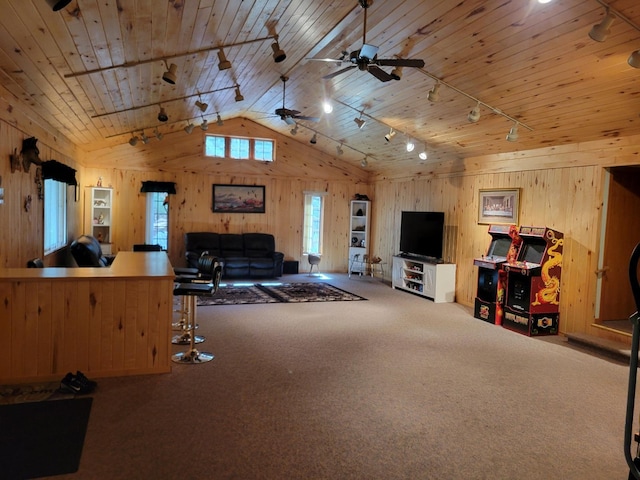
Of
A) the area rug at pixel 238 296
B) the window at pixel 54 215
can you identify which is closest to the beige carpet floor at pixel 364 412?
the area rug at pixel 238 296

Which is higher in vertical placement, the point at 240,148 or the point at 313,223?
the point at 240,148

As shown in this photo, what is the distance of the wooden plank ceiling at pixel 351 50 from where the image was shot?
11.3 ft

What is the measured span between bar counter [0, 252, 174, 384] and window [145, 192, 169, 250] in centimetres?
579

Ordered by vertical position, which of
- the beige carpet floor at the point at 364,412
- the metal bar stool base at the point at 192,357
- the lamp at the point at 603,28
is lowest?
the beige carpet floor at the point at 364,412

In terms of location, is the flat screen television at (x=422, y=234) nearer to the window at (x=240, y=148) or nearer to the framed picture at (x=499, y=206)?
the framed picture at (x=499, y=206)

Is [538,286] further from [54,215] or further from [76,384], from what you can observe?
[54,215]

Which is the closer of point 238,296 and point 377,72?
point 377,72

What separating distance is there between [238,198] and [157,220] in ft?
5.91

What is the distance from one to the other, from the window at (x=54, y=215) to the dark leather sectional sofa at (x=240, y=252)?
99.4 inches

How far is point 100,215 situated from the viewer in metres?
8.97

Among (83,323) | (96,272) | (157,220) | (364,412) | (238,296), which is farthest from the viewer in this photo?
(157,220)

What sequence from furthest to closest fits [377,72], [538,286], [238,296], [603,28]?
[238,296]
[538,286]
[377,72]
[603,28]

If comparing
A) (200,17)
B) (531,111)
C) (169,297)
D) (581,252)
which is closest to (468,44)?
(531,111)

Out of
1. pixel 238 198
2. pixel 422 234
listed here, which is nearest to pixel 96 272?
pixel 422 234
